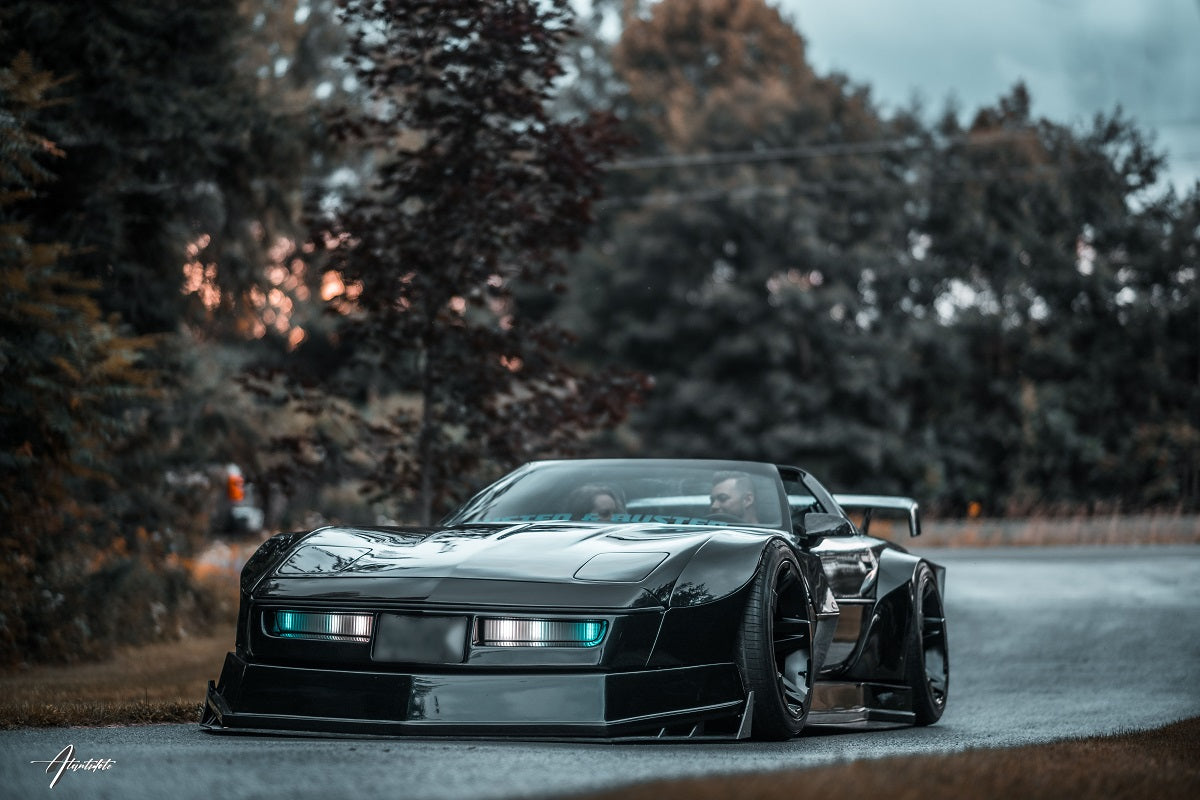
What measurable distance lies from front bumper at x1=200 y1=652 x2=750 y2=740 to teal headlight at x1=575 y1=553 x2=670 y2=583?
361 mm

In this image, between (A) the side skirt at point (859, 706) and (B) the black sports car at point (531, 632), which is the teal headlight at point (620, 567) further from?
(A) the side skirt at point (859, 706)

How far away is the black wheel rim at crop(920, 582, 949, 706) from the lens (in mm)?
8492

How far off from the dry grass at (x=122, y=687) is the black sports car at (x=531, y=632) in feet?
5.61

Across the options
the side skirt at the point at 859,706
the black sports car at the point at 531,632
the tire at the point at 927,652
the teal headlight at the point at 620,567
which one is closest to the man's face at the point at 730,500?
the black sports car at the point at 531,632

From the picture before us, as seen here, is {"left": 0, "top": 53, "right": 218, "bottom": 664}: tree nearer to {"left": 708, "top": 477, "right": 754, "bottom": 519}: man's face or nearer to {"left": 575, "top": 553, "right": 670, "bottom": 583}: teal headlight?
{"left": 708, "top": 477, "right": 754, "bottom": 519}: man's face

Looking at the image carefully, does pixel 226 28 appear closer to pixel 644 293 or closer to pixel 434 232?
pixel 434 232

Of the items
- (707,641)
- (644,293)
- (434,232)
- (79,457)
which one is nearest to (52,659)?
(79,457)

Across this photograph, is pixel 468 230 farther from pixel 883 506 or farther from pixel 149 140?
pixel 149 140

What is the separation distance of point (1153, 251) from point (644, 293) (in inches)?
555

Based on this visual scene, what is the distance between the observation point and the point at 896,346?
39.8 m

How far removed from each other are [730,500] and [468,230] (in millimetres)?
4585

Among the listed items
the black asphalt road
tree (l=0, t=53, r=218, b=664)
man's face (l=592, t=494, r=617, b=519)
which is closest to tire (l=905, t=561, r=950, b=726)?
the black asphalt road

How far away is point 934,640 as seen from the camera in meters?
8.59
